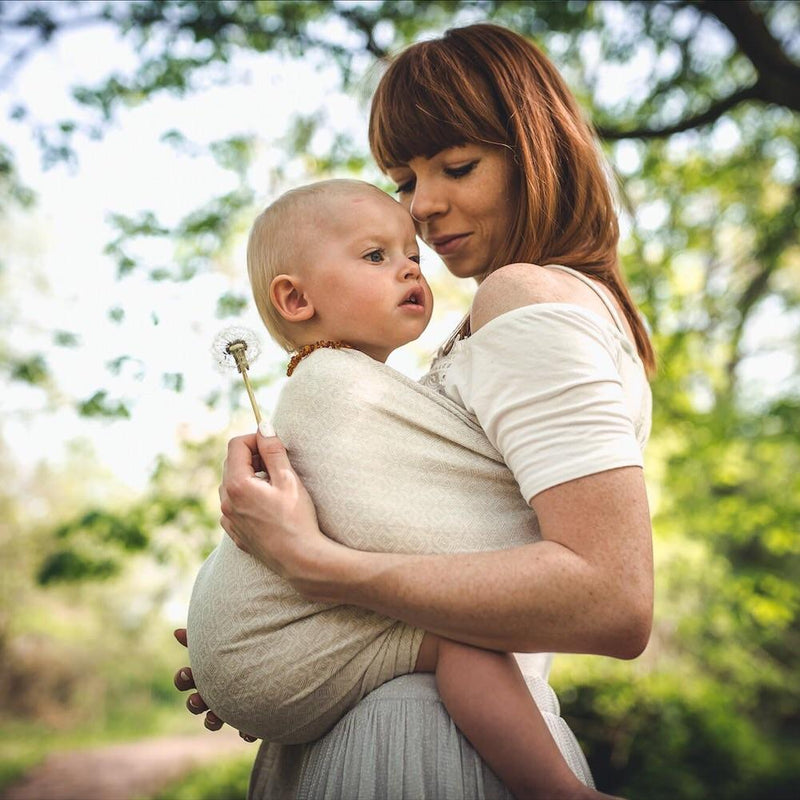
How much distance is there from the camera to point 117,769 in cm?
1176

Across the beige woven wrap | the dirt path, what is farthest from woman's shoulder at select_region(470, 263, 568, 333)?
the dirt path

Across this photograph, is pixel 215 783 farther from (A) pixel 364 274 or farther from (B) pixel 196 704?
(A) pixel 364 274

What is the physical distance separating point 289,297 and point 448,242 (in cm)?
46

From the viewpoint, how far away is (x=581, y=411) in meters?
1.27

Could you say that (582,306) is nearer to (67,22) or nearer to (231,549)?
(231,549)

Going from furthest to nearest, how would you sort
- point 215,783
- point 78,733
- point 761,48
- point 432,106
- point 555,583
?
point 78,733 → point 215,783 → point 761,48 → point 432,106 → point 555,583

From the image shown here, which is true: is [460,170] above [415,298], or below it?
above

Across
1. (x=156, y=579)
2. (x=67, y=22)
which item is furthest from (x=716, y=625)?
(x=156, y=579)

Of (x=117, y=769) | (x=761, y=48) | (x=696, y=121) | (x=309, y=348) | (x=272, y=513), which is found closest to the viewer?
(x=272, y=513)

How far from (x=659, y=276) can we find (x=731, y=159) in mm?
1389

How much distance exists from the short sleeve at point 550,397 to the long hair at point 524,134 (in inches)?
15.9

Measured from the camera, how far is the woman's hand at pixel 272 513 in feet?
4.39

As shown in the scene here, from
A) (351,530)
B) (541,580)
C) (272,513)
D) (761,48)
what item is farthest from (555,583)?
(761,48)

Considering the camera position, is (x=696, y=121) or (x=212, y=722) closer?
(x=212, y=722)
